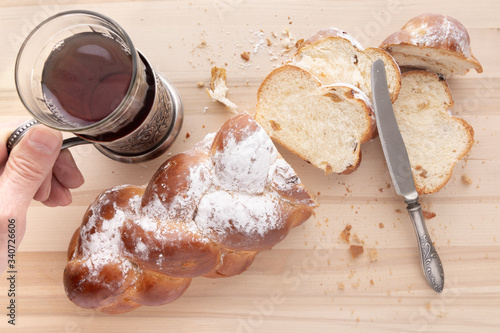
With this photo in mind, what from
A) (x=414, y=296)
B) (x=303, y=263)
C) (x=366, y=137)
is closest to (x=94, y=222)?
(x=303, y=263)

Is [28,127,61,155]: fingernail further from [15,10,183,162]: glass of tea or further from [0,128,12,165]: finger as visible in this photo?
[0,128,12,165]: finger

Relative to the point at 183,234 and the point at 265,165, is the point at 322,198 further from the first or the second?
the point at 183,234

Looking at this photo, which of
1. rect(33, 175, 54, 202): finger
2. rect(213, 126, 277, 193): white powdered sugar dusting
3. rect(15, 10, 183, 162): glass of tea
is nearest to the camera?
rect(15, 10, 183, 162): glass of tea

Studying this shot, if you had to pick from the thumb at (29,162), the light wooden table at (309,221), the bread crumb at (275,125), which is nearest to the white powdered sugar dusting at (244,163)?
the bread crumb at (275,125)

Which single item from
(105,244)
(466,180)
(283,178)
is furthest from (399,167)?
(105,244)

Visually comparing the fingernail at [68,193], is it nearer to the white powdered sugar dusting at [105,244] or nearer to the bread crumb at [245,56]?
the white powdered sugar dusting at [105,244]

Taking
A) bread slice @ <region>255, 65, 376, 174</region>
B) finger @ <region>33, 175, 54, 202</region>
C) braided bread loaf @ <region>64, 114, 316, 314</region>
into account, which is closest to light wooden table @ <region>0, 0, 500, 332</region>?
bread slice @ <region>255, 65, 376, 174</region>
